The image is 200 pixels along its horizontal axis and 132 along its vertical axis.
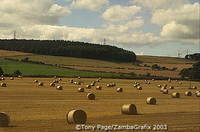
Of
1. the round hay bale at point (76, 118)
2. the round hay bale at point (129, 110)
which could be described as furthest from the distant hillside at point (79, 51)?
the round hay bale at point (76, 118)

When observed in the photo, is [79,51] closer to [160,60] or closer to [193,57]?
[160,60]

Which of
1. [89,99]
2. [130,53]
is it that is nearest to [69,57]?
[130,53]

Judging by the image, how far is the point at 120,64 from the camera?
12862 centimetres

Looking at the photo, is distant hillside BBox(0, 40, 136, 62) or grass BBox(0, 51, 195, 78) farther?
distant hillside BBox(0, 40, 136, 62)

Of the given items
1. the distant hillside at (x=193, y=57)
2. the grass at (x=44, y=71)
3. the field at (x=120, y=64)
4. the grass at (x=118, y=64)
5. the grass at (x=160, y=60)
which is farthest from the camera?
the distant hillside at (x=193, y=57)

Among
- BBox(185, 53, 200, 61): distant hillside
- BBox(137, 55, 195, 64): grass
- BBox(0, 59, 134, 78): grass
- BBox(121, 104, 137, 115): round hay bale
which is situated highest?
BBox(185, 53, 200, 61): distant hillside

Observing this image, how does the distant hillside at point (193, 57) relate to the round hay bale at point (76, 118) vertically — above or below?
above

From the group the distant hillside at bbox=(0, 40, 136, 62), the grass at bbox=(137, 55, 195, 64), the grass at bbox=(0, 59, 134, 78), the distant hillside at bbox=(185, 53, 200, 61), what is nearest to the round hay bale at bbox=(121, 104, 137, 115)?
the grass at bbox=(0, 59, 134, 78)

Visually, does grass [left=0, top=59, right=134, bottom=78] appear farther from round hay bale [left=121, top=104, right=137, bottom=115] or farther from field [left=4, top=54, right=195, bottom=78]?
round hay bale [left=121, top=104, right=137, bottom=115]

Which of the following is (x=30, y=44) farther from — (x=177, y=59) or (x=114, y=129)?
(x=114, y=129)

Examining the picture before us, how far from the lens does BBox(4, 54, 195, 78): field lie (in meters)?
108

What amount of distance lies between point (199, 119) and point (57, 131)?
8513 mm

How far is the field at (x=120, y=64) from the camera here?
10763 centimetres

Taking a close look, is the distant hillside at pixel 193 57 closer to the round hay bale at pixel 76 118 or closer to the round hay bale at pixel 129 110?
the round hay bale at pixel 129 110
